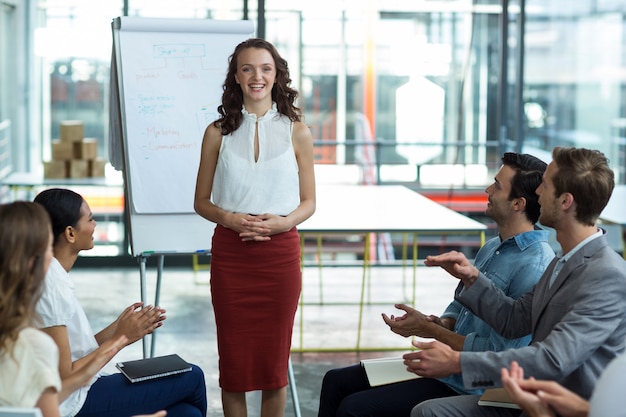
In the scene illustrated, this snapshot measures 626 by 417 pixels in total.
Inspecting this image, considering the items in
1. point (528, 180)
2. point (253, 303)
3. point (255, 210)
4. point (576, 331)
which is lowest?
point (253, 303)

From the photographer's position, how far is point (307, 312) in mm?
6090

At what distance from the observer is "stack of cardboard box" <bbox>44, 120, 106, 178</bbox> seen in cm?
694

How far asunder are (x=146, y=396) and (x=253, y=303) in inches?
23.8

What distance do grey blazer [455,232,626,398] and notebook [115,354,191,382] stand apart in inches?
37.5

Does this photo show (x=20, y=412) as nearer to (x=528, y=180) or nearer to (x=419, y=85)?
(x=528, y=180)

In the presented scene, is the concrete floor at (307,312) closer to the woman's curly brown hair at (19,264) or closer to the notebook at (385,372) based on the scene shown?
the notebook at (385,372)

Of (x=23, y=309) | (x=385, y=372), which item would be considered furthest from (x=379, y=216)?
(x=23, y=309)

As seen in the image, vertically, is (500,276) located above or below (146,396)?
above

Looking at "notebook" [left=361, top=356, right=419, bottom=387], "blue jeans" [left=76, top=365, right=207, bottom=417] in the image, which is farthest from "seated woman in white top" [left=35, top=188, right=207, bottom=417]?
"notebook" [left=361, top=356, right=419, bottom=387]

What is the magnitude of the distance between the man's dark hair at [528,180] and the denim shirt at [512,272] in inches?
2.7

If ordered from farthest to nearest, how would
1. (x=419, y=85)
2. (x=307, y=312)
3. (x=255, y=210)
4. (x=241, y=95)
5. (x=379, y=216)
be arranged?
1. (x=419, y=85)
2. (x=307, y=312)
3. (x=379, y=216)
4. (x=241, y=95)
5. (x=255, y=210)

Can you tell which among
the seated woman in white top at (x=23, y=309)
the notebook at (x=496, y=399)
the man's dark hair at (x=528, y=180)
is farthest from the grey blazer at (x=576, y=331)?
the seated woman in white top at (x=23, y=309)

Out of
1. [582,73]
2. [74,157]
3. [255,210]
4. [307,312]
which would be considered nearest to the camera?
[255,210]

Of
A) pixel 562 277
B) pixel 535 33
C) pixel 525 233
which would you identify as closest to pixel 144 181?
pixel 525 233
